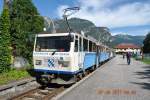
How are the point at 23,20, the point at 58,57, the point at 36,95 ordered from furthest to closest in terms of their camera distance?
the point at 23,20 → the point at 58,57 → the point at 36,95

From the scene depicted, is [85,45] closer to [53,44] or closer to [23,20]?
[53,44]

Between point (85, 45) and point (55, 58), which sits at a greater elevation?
point (85, 45)

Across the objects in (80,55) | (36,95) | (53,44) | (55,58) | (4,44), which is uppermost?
(4,44)

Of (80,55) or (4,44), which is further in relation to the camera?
(4,44)

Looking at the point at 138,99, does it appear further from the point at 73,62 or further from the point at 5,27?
the point at 5,27

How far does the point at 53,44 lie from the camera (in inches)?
638

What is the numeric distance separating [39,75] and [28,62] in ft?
35.4

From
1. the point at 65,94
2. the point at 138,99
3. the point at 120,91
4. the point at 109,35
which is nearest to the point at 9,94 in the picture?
the point at 65,94

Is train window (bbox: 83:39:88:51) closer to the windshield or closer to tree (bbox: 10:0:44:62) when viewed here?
the windshield

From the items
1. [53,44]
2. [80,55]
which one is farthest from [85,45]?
[53,44]

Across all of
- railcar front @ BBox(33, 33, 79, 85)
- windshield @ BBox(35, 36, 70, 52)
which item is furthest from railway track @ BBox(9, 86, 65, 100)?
windshield @ BBox(35, 36, 70, 52)

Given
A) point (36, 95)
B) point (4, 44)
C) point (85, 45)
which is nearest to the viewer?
point (36, 95)

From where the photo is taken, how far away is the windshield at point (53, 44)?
624 inches

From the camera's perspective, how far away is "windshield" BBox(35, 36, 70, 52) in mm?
15855
